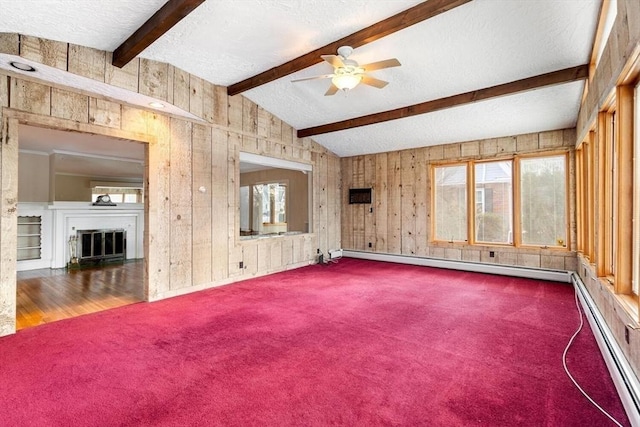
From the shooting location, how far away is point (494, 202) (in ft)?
18.7

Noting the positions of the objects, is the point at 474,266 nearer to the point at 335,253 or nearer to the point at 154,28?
the point at 335,253

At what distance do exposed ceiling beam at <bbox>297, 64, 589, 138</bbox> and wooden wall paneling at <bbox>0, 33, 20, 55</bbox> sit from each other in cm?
415

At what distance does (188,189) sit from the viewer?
4387 mm

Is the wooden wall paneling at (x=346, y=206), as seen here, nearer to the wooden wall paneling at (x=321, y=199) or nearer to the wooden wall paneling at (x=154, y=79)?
the wooden wall paneling at (x=321, y=199)

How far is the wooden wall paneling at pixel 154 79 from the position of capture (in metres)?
3.69

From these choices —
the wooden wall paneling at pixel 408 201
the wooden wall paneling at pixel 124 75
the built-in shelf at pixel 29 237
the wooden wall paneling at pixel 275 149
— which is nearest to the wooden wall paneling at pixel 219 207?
the wooden wall paneling at pixel 275 149

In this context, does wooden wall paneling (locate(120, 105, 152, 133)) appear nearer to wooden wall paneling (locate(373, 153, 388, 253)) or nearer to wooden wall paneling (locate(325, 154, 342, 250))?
wooden wall paneling (locate(325, 154, 342, 250))

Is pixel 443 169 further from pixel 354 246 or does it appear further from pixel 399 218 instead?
pixel 354 246

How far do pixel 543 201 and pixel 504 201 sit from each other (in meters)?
0.58

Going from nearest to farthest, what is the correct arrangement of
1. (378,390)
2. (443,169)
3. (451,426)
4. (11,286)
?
(451,426)
(378,390)
(11,286)
(443,169)

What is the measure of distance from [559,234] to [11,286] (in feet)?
23.4

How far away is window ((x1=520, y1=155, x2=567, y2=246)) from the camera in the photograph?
504 cm

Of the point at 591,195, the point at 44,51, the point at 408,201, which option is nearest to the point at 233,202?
the point at 44,51

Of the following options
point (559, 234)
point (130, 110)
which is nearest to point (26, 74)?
point (130, 110)
